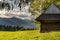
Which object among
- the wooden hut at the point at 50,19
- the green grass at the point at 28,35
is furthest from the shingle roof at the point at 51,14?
the green grass at the point at 28,35

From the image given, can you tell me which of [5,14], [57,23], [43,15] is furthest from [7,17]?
[57,23]

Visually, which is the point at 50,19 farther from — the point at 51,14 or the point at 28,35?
the point at 28,35

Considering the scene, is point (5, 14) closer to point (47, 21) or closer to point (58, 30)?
point (47, 21)

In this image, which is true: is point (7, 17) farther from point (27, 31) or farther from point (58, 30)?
point (58, 30)

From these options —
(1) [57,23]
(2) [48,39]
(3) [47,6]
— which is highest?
(3) [47,6]

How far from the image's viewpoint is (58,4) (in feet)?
12.8

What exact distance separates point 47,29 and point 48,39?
9.2 inches

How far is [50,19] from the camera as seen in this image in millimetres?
3861

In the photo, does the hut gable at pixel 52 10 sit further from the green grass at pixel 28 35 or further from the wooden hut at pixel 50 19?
the green grass at pixel 28 35

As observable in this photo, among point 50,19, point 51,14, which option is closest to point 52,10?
point 51,14

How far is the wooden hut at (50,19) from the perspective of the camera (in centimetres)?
387

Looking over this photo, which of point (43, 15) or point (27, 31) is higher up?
point (43, 15)

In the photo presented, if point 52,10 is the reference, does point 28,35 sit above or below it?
below

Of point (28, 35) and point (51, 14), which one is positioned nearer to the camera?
point (28, 35)
